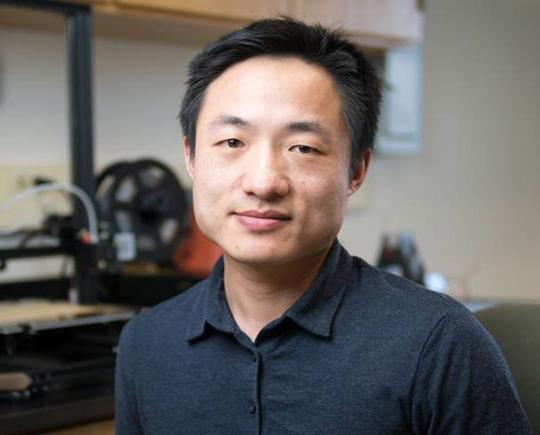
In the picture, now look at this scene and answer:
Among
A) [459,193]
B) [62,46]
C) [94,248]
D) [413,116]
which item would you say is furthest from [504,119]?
[94,248]

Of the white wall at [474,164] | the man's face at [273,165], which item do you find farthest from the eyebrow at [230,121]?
the white wall at [474,164]

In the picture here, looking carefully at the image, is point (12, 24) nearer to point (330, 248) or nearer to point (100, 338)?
point (100, 338)

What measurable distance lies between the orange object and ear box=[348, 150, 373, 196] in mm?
1348

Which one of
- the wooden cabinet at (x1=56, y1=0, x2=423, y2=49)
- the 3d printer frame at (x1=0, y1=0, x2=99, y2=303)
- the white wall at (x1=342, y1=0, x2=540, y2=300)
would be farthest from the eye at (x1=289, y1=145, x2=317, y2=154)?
the white wall at (x1=342, y1=0, x2=540, y2=300)

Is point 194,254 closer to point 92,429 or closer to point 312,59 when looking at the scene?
point 92,429

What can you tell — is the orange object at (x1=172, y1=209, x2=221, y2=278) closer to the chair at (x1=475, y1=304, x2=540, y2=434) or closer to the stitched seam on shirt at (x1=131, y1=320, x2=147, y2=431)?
the stitched seam on shirt at (x1=131, y1=320, x2=147, y2=431)

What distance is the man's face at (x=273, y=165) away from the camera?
108 centimetres

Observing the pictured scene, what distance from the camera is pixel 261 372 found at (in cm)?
114

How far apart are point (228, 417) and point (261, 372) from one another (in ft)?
0.23

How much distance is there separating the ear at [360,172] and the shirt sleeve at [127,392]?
1.26 ft

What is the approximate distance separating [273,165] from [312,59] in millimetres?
164

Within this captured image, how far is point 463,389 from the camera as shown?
1032mm

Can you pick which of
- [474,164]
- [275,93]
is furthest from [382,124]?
[275,93]

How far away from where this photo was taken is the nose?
1.06m
